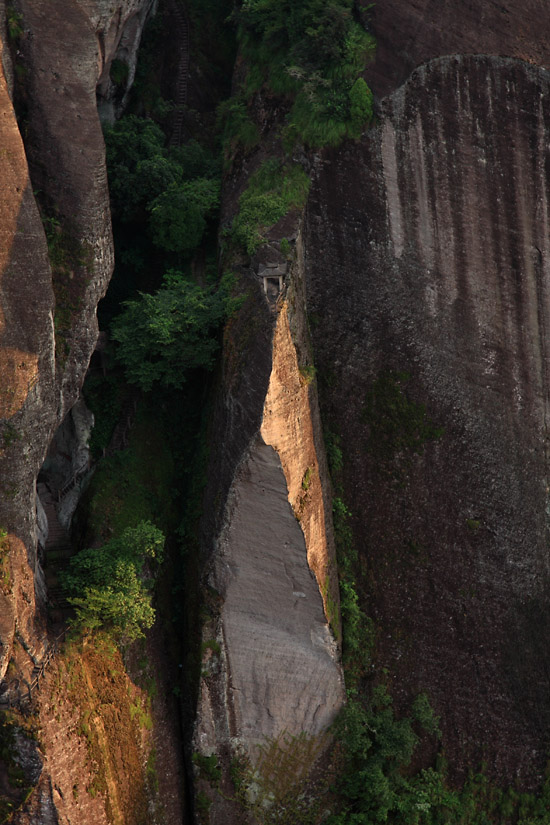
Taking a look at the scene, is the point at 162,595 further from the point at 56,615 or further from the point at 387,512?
the point at 387,512

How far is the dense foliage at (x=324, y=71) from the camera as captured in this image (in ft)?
69.4

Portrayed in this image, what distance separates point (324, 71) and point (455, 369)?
20.9ft

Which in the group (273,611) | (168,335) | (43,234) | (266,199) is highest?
(266,199)

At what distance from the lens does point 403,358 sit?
20891 millimetres

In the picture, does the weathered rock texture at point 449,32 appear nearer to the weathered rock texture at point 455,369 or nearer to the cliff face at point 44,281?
the weathered rock texture at point 455,369

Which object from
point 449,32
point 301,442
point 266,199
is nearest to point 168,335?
point 301,442

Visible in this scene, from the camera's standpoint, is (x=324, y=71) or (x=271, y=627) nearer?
(x=271, y=627)

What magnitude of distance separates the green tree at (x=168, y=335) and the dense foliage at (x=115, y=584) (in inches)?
121

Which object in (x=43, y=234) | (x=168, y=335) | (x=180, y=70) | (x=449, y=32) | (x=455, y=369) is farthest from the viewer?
(x=180, y=70)

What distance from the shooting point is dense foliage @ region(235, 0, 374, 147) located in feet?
69.4

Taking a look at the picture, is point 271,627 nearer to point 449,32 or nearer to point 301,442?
point 301,442

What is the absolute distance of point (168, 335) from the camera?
19.5 m

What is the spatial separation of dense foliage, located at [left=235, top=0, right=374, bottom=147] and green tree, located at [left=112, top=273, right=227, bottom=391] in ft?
13.3

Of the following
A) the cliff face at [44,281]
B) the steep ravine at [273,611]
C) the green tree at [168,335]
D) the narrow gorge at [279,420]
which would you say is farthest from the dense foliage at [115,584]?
the green tree at [168,335]
